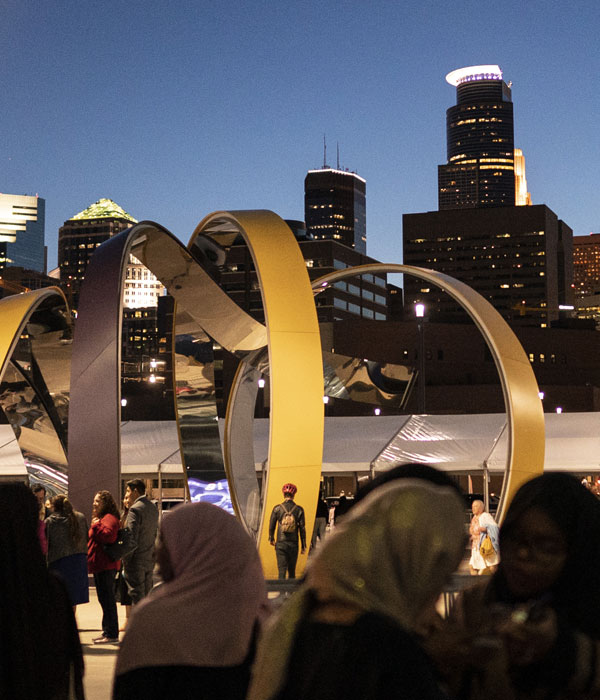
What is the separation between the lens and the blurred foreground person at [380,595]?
198 centimetres

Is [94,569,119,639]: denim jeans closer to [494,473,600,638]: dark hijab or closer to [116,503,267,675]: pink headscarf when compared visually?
[116,503,267,675]: pink headscarf

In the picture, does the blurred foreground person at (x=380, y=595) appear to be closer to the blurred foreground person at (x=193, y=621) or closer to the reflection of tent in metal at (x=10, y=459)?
the blurred foreground person at (x=193, y=621)

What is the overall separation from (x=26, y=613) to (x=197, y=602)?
0.59 m

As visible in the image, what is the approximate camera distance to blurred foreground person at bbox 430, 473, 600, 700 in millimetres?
2303

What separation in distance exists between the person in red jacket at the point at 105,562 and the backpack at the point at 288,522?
12.3 feet

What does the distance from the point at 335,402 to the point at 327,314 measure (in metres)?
58.8

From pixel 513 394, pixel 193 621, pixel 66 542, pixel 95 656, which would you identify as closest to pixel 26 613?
pixel 193 621

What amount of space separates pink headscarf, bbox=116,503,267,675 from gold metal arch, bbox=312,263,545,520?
43.1 feet

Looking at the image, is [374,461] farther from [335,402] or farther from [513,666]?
[335,402]

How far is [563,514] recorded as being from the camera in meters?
2.60

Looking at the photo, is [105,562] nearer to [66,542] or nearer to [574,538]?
[66,542]

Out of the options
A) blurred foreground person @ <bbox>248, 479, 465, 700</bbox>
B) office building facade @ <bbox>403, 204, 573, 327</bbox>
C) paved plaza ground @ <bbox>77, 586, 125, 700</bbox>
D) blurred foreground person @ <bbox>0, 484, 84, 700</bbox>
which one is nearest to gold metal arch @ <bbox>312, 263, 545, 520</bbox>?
paved plaza ground @ <bbox>77, 586, 125, 700</bbox>

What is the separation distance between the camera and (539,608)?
2480 mm

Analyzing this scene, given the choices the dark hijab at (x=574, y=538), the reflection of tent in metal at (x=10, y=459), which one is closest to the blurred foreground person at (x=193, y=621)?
the dark hijab at (x=574, y=538)
